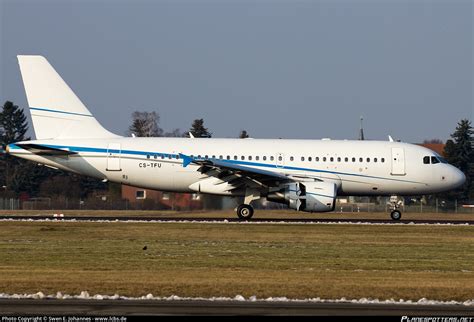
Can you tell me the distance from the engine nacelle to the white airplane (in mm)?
69

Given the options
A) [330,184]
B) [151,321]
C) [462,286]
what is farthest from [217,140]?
[151,321]

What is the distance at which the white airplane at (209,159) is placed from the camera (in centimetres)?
4228

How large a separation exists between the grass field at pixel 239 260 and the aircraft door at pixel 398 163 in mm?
6322

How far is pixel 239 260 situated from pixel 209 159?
1697cm

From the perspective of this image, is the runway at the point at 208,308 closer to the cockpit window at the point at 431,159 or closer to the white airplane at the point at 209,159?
the white airplane at the point at 209,159

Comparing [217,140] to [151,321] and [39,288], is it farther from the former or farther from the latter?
[151,321]

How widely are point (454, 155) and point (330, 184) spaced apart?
44.5m

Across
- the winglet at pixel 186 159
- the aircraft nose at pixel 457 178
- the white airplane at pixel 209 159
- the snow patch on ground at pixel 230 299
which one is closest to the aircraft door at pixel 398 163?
the white airplane at pixel 209 159

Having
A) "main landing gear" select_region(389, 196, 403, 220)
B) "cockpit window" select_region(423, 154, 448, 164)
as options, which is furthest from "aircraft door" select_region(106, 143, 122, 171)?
"cockpit window" select_region(423, 154, 448, 164)

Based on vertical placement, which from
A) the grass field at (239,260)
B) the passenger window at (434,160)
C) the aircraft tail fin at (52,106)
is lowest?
the grass field at (239,260)

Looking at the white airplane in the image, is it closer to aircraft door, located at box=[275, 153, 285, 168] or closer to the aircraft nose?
aircraft door, located at box=[275, 153, 285, 168]

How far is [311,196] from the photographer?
134ft

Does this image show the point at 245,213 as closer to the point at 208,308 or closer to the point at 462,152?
the point at 208,308

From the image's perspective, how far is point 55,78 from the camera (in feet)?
143
